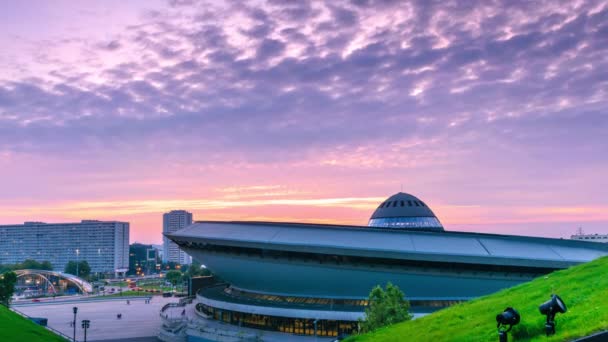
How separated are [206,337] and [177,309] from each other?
79.2 feet

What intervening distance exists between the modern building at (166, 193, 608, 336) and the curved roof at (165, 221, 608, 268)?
0.10 metres

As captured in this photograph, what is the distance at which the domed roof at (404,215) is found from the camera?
66.4 meters

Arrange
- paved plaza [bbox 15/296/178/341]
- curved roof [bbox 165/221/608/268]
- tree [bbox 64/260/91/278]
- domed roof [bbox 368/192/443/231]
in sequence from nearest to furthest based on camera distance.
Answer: curved roof [bbox 165/221/608/268] < paved plaza [bbox 15/296/178/341] < domed roof [bbox 368/192/443/231] < tree [bbox 64/260/91/278]

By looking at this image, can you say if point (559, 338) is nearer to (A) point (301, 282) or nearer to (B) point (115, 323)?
(A) point (301, 282)

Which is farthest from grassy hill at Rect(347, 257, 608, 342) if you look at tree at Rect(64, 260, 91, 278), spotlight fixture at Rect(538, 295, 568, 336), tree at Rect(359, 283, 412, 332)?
tree at Rect(64, 260, 91, 278)

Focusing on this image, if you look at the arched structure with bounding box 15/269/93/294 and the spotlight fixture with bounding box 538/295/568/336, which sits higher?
the spotlight fixture with bounding box 538/295/568/336

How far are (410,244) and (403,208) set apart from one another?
20.9m

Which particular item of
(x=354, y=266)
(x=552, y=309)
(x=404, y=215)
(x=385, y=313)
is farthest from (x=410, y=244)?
(x=552, y=309)

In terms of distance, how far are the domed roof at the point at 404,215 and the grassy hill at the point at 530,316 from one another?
4510 cm

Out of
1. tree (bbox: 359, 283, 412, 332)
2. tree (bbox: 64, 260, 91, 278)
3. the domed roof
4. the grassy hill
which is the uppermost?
the domed roof

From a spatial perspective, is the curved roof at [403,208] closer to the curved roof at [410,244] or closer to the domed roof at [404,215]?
the domed roof at [404,215]

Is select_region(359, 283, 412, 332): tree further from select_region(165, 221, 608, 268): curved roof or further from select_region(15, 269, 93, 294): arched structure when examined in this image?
select_region(15, 269, 93, 294): arched structure

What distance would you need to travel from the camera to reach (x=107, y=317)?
7631 centimetres

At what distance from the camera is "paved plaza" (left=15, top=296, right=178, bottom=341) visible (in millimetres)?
59409
